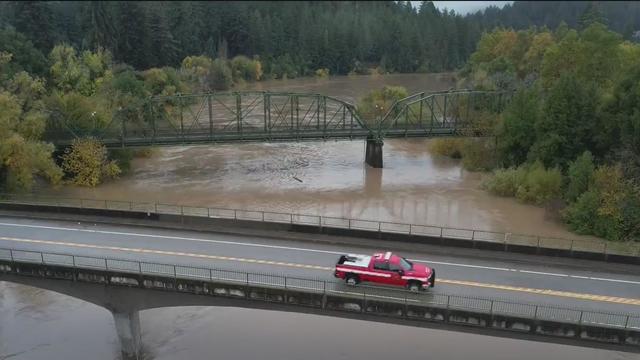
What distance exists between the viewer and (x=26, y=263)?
23.2 meters

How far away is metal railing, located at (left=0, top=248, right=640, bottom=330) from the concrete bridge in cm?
4

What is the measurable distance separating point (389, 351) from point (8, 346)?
57.0 ft

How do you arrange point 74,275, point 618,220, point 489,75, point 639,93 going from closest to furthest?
point 74,275 < point 618,220 < point 639,93 < point 489,75

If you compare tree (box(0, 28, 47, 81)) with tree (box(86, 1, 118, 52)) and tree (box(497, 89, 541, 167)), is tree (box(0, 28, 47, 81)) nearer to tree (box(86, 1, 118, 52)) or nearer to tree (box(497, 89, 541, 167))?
tree (box(86, 1, 118, 52))

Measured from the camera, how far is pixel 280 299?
21109 millimetres

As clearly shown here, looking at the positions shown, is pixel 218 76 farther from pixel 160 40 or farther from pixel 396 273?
pixel 396 273

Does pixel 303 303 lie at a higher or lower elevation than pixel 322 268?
lower

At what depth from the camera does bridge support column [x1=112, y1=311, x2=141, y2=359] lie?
23453mm

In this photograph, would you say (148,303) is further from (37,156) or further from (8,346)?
(37,156)

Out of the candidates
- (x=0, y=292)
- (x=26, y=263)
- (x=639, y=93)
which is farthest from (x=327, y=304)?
(x=639, y=93)

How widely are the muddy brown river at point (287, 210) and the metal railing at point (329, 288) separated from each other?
4.37m

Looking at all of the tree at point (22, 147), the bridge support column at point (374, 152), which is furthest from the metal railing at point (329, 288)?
the bridge support column at point (374, 152)

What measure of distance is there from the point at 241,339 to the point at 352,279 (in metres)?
7.37

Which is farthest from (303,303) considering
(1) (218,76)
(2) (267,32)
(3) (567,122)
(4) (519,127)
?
(2) (267,32)
